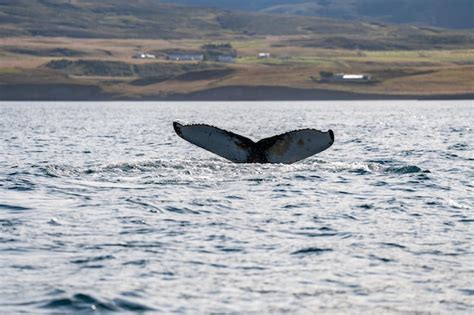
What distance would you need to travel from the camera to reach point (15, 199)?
74.3ft

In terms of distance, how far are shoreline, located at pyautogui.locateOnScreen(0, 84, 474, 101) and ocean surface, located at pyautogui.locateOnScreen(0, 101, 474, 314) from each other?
11230 centimetres

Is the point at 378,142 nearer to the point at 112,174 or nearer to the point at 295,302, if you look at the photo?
the point at 112,174

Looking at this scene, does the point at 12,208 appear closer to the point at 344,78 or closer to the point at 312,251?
the point at 312,251

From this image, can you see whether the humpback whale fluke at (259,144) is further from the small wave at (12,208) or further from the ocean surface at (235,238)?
the small wave at (12,208)

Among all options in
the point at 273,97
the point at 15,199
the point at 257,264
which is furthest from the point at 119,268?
the point at 273,97

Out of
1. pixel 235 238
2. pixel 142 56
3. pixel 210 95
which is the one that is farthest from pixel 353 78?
pixel 235 238

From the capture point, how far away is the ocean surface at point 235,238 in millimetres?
13539

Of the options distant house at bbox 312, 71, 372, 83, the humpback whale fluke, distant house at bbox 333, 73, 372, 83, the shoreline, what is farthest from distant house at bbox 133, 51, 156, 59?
the humpback whale fluke

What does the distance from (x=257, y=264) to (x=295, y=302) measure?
7.01 ft

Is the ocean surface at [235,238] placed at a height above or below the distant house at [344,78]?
above

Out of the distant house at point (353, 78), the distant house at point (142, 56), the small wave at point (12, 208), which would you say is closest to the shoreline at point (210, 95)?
the distant house at point (353, 78)

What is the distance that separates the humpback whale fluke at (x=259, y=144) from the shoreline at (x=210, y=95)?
11222 cm

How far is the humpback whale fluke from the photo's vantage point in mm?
24062

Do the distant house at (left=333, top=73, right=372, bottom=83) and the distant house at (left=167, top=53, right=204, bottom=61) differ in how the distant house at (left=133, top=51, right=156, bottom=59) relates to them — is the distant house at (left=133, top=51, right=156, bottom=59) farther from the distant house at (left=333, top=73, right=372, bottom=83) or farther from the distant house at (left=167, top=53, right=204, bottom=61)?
the distant house at (left=333, top=73, right=372, bottom=83)
